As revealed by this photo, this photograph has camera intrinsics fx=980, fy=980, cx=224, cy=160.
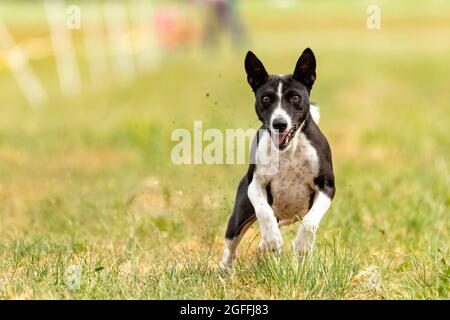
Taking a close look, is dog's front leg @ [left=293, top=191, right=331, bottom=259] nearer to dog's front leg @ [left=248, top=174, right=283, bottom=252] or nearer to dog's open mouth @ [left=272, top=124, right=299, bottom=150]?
dog's front leg @ [left=248, top=174, right=283, bottom=252]

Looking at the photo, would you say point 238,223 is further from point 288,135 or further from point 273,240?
point 288,135

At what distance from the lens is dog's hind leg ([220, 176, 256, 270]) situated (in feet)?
21.4

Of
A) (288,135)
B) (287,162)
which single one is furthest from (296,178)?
(288,135)

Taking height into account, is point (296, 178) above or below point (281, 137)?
below

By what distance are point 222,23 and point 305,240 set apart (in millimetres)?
28827

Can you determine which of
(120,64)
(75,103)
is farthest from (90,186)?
(120,64)

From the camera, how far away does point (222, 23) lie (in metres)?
34.4

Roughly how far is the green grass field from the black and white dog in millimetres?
217

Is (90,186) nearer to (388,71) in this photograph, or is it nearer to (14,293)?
(14,293)

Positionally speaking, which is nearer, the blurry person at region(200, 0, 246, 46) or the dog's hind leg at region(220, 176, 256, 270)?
the dog's hind leg at region(220, 176, 256, 270)

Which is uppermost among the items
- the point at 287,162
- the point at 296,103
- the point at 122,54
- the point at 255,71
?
the point at 255,71

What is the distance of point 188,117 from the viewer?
1844cm

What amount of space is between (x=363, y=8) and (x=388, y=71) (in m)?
36.2

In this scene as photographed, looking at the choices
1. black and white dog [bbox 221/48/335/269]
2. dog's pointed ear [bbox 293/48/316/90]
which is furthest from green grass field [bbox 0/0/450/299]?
dog's pointed ear [bbox 293/48/316/90]
